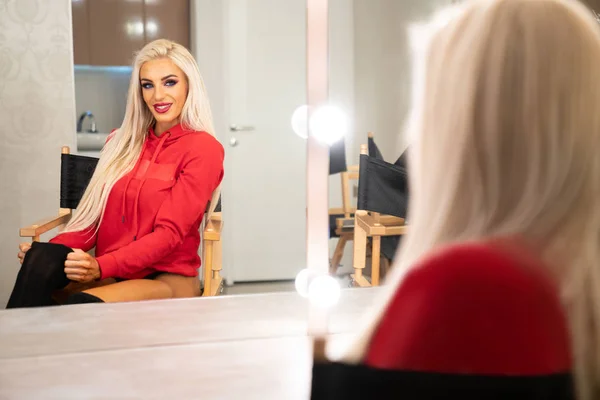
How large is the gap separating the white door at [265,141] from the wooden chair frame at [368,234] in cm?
9

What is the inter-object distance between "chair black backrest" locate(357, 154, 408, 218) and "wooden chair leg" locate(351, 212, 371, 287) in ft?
0.12

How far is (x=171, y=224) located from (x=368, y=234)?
0.28 m

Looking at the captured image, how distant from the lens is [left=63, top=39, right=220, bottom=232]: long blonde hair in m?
0.73

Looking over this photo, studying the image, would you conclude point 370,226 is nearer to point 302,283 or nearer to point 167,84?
point 302,283

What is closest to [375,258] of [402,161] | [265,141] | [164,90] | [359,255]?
[359,255]

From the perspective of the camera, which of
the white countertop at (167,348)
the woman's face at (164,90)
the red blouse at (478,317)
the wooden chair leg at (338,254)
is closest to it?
the red blouse at (478,317)

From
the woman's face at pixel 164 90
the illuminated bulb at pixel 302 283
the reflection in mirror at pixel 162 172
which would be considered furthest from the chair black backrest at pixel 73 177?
the illuminated bulb at pixel 302 283

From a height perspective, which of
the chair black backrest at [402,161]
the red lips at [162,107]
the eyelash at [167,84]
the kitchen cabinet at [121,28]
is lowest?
the chair black backrest at [402,161]

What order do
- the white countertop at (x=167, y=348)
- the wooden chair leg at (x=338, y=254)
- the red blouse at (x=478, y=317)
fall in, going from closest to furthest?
the red blouse at (x=478, y=317) → the white countertop at (x=167, y=348) → the wooden chair leg at (x=338, y=254)

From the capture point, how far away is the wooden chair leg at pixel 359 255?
2.43 ft

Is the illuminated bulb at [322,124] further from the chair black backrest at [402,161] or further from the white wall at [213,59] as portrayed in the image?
the white wall at [213,59]

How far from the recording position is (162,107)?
2.42 ft

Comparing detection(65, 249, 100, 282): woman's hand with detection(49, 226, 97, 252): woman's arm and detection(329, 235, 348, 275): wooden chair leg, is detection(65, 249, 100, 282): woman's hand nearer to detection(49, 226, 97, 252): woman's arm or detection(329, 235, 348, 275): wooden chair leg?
detection(49, 226, 97, 252): woman's arm

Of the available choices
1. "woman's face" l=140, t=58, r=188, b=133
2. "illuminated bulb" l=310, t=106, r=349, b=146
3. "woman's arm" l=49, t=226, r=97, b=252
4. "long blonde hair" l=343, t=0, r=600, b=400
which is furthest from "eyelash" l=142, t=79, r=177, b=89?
"long blonde hair" l=343, t=0, r=600, b=400
